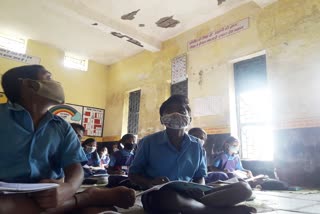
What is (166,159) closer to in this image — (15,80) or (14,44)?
(15,80)

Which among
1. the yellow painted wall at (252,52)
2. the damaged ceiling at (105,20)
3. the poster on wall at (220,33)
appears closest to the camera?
the yellow painted wall at (252,52)

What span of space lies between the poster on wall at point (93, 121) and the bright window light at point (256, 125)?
14.0ft

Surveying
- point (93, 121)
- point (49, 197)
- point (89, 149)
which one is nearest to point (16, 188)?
point (49, 197)

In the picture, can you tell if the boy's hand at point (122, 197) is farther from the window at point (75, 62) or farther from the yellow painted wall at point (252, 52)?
the window at point (75, 62)

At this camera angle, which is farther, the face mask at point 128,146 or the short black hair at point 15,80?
the face mask at point 128,146

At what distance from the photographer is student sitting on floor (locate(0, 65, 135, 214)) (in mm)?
1023

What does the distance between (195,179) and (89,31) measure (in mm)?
5134

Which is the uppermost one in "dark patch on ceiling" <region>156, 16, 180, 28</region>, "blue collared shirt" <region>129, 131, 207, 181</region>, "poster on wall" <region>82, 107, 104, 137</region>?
"dark patch on ceiling" <region>156, 16, 180, 28</region>

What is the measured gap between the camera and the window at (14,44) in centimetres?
596

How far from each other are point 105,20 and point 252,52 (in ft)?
9.68

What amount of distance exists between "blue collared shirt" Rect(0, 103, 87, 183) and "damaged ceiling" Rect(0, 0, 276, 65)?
396cm

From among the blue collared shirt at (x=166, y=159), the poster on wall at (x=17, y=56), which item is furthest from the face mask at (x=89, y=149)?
the poster on wall at (x=17, y=56)

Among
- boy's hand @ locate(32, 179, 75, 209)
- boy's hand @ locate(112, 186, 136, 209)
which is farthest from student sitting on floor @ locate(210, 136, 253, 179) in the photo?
boy's hand @ locate(32, 179, 75, 209)

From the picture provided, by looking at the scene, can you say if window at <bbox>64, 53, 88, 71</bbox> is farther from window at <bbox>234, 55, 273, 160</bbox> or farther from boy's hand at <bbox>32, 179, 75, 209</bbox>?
boy's hand at <bbox>32, 179, 75, 209</bbox>
